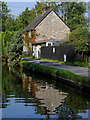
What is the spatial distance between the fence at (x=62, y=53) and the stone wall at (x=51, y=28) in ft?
32.1

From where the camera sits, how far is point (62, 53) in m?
35.1

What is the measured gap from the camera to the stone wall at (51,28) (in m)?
55.2

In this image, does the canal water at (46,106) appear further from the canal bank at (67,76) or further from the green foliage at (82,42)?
the green foliage at (82,42)

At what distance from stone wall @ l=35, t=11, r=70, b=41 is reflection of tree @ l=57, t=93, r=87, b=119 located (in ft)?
145

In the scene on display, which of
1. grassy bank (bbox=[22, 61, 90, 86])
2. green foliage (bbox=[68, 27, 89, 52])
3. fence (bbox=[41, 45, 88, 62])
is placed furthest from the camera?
fence (bbox=[41, 45, 88, 62])

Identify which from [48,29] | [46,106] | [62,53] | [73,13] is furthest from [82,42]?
[73,13]

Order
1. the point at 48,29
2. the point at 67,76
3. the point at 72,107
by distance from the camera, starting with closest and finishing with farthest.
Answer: the point at 72,107 → the point at 67,76 → the point at 48,29

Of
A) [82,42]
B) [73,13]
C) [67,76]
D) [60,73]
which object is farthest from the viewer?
[73,13]

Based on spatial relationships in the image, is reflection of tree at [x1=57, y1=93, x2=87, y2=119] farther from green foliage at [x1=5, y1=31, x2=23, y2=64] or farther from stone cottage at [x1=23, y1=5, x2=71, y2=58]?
stone cottage at [x1=23, y1=5, x2=71, y2=58]

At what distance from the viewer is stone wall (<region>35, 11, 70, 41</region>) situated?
55250mm

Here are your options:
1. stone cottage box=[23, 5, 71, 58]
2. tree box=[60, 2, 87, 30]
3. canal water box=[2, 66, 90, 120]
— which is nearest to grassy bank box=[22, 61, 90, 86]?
canal water box=[2, 66, 90, 120]

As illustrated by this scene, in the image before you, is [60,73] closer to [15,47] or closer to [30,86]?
[30,86]

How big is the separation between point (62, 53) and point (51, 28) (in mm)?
21776

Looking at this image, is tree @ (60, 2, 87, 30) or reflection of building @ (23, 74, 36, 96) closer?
reflection of building @ (23, 74, 36, 96)
